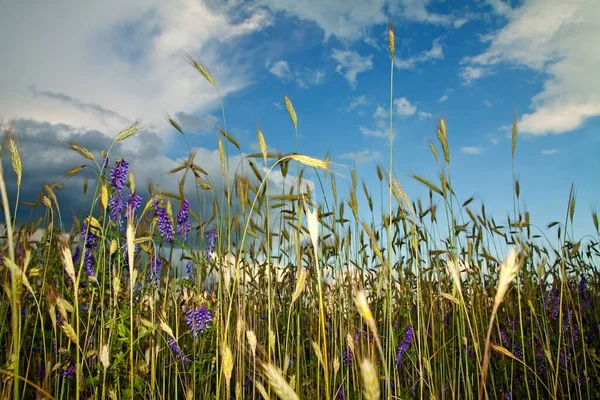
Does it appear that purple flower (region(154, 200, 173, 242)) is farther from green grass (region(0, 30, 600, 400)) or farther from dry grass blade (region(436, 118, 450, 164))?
dry grass blade (region(436, 118, 450, 164))

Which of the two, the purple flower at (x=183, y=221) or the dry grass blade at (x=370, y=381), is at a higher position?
the purple flower at (x=183, y=221)

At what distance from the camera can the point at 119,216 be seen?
8.43ft

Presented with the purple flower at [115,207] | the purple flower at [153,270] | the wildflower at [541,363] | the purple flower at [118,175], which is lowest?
the wildflower at [541,363]

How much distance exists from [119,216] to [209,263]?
1.87ft

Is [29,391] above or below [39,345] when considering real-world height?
below

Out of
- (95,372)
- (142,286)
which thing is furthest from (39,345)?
(142,286)

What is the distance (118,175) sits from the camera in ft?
8.79

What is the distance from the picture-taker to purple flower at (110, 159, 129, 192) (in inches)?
105

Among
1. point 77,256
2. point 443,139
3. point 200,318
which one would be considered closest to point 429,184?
point 443,139

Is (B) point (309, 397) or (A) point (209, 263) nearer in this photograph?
(B) point (309, 397)

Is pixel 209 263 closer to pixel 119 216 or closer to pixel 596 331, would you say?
pixel 119 216

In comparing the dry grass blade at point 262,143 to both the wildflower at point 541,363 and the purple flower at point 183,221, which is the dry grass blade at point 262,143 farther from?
the wildflower at point 541,363

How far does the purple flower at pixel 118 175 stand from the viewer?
2.67 m

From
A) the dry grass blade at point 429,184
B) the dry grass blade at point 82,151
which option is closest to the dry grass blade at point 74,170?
the dry grass blade at point 82,151
